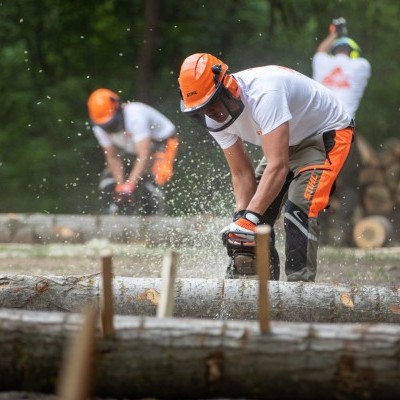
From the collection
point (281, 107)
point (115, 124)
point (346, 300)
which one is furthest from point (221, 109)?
point (115, 124)

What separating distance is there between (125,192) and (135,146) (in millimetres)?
655

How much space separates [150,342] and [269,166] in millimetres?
2393

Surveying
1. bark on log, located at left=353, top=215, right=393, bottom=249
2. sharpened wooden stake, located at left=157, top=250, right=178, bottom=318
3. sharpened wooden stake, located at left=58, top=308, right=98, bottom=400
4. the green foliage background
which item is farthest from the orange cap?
the green foliage background

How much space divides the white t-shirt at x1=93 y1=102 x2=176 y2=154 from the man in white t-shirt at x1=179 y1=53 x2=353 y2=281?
4630mm

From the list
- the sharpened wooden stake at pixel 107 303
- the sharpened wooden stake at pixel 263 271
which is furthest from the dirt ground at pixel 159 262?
the sharpened wooden stake at pixel 263 271

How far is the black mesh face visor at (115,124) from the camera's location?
10797 millimetres

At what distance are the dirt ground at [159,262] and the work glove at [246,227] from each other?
4.96 ft

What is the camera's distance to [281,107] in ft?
18.5

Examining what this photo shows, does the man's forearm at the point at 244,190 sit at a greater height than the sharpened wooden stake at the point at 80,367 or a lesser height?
greater

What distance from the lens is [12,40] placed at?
17.2 metres

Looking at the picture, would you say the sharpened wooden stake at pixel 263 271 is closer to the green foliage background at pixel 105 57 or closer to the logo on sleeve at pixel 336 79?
the logo on sleeve at pixel 336 79

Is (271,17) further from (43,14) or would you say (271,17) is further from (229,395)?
(229,395)

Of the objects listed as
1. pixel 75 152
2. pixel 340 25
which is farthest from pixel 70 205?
pixel 340 25

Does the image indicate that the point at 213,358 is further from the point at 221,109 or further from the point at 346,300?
the point at 221,109
